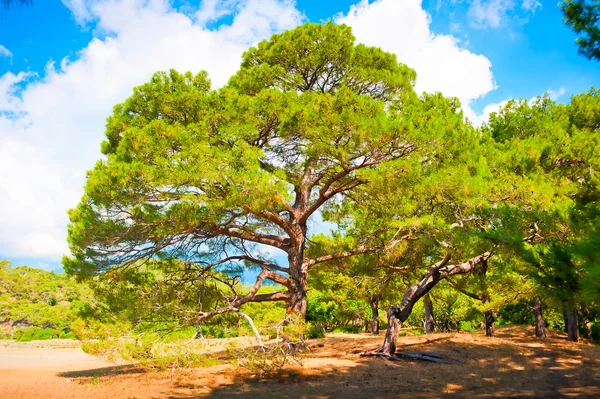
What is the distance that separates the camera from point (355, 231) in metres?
9.73

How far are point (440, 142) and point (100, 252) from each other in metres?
6.76

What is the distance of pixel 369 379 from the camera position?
235 inches

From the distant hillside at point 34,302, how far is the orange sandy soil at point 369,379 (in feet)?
44.8

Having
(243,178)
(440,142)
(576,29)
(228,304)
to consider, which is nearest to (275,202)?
(243,178)

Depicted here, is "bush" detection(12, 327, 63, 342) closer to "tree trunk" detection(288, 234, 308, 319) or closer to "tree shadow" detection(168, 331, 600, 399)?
"tree trunk" detection(288, 234, 308, 319)

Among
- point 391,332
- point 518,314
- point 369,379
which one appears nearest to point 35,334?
point 391,332

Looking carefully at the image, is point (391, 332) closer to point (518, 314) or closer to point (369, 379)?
point (369, 379)

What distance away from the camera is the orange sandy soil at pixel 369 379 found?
16.7ft

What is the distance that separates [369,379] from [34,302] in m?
32.0

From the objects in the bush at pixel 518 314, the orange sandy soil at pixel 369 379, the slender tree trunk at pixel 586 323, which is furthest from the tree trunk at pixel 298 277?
the bush at pixel 518 314

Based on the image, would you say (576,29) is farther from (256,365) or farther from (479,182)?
(256,365)

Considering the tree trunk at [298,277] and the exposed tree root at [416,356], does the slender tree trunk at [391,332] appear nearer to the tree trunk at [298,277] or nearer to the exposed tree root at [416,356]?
the exposed tree root at [416,356]

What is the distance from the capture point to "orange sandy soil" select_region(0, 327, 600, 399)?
508 centimetres

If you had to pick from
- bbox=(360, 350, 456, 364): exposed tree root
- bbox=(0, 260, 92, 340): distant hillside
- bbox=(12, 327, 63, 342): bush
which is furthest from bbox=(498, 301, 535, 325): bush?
bbox=(12, 327, 63, 342): bush
